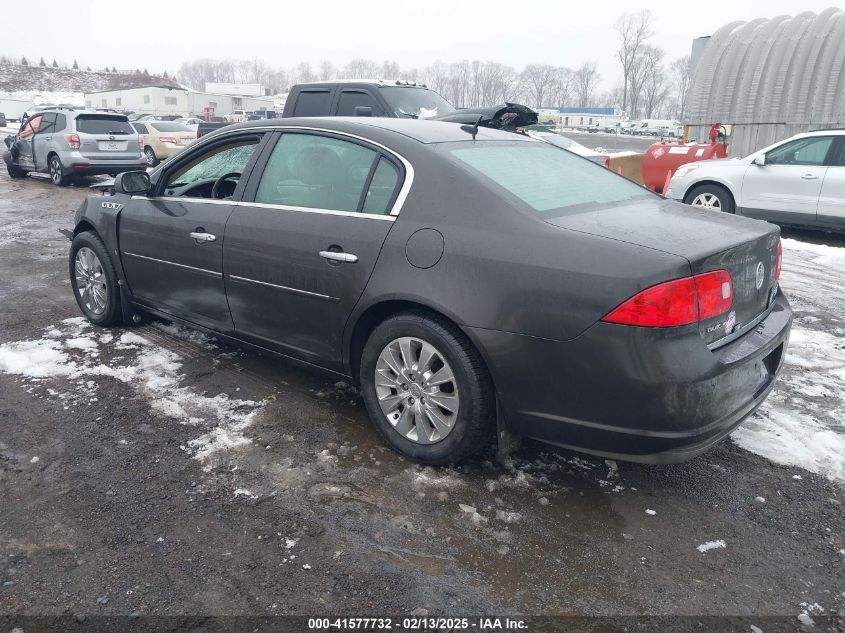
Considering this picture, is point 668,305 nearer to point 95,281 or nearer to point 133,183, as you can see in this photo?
point 133,183

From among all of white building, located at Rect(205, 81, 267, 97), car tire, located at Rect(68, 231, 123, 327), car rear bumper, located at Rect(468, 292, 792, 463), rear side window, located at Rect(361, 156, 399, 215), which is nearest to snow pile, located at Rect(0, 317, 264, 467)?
car tire, located at Rect(68, 231, 123, 327)

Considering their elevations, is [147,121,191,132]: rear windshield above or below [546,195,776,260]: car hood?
above

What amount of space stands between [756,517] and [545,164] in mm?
2020

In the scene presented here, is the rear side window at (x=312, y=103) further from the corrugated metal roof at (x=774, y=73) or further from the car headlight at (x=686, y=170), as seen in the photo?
the corrugated metal roof at (x=774, y=73)

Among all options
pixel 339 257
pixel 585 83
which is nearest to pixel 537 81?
pixel 585 83

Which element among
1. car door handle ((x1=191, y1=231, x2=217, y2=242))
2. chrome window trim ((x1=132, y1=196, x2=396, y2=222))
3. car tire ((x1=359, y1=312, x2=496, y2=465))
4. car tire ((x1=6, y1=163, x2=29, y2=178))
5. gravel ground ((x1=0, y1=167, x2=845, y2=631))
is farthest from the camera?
car tire ((x1=6, y1=163, x2=29, y2=178))

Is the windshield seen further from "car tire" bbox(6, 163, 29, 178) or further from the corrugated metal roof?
the corrugated metal roof

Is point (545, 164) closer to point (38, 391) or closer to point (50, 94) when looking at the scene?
point (38, 391)

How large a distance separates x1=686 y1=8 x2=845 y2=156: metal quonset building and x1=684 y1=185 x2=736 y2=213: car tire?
9.60 meters

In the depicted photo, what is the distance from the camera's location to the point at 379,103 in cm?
888

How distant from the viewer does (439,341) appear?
2.97 meters

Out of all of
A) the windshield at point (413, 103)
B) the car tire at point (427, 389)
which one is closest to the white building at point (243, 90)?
the windshield at point (413, 103)

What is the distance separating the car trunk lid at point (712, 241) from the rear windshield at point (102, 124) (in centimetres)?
1391

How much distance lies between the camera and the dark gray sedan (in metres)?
2.58
